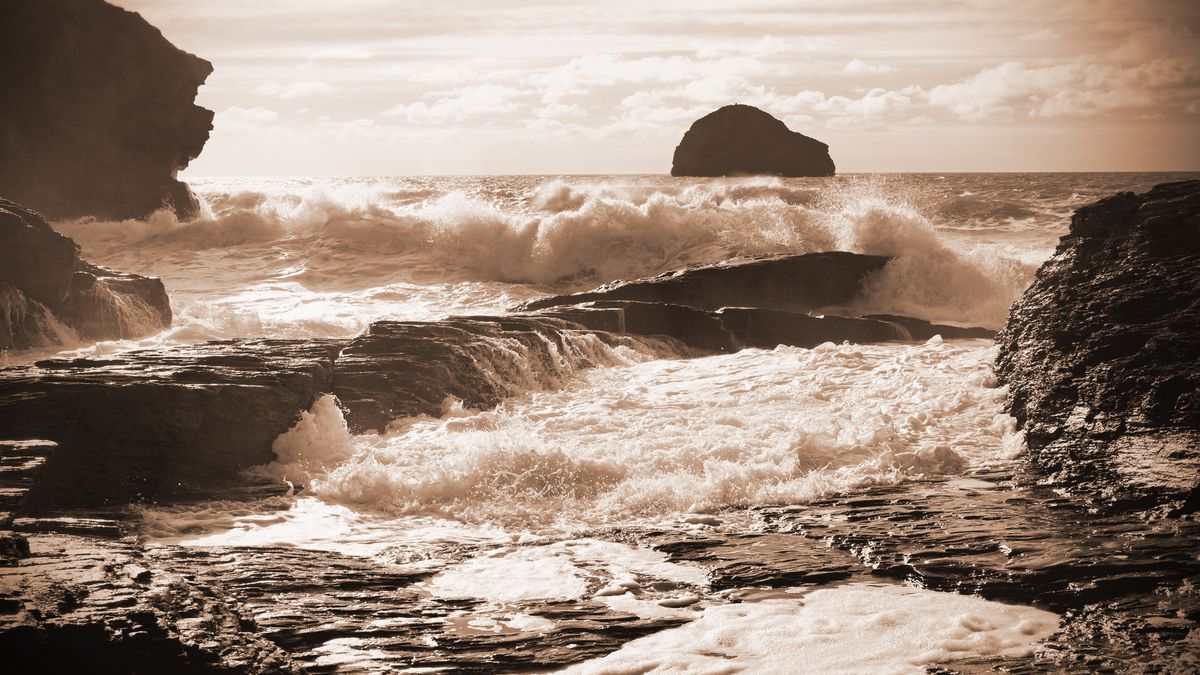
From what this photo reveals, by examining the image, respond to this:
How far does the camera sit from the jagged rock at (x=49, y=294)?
11.8m

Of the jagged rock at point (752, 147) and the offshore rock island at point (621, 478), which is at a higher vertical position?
the jagged rock at point (752, 147)

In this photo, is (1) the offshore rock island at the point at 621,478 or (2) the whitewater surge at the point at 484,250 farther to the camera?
(2) the whitewater surge at the point at 484,250

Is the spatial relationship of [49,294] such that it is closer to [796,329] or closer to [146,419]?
[146,419]

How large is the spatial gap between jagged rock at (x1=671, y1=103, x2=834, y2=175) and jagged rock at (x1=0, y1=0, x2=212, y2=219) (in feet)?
152

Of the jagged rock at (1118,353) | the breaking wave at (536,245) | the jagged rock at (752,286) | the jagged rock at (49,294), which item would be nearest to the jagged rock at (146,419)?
the jagged rock at (49,294)

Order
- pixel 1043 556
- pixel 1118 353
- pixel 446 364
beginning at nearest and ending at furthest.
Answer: pixel 1043 556, pixel 1118 353, pixel 446 364

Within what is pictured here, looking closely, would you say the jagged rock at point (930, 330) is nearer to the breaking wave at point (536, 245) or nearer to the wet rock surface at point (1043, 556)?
the breaking wave at point (536, 245)

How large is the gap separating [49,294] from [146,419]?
22.3 ft

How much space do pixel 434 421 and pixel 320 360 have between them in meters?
1.09

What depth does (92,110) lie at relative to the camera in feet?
91.8

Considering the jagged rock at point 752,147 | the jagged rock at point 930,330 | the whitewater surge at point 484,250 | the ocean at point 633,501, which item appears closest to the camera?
the ocean at point 633,501

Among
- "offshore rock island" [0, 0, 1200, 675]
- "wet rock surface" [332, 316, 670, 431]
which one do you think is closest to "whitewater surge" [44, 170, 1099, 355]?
"offshore rock island" [0, 0, 1200, 675]

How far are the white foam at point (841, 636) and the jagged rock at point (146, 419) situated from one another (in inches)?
149

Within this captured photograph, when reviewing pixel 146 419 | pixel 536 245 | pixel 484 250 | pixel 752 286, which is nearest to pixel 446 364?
pixel 146 419
